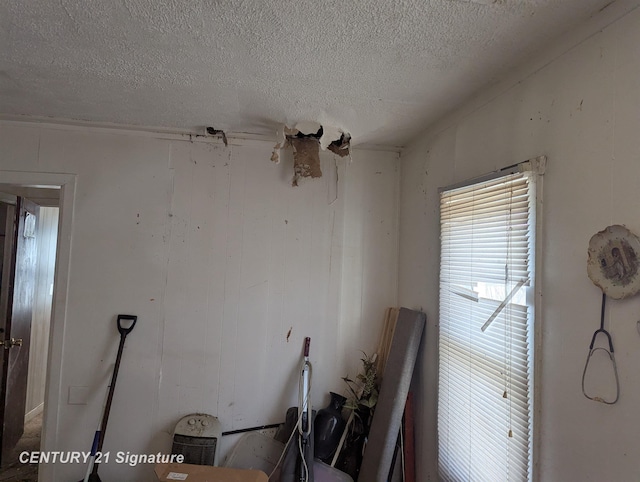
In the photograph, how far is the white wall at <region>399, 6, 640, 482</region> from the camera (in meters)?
0.92

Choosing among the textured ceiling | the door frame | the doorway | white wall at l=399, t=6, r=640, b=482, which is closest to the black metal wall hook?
white wall at l=399, t=6, r=640, b=482

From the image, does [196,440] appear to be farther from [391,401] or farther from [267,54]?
[267,54]

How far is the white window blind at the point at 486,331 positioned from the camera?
1.25 meters

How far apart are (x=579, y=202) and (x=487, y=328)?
0.63m

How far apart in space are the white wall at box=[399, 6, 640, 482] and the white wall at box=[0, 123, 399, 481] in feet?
3.89

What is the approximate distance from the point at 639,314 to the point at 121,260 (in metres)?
2.48

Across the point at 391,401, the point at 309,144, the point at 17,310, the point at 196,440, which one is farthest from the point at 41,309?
the point at 391,401

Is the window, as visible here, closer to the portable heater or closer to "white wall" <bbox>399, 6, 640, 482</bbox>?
"white wall" <bbox>399, 6, 640, 482</bbox>

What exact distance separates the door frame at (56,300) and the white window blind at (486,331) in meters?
2.27

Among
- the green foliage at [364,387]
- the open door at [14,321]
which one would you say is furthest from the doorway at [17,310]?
the green foliage at [364,387]

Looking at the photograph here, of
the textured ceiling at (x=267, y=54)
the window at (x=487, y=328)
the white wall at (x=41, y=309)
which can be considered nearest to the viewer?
the textured ceiling at (x=267, y=54)

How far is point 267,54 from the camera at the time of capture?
1335 millimetres

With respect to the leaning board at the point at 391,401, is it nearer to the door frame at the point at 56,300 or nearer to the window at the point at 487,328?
the window at the point at 487,328

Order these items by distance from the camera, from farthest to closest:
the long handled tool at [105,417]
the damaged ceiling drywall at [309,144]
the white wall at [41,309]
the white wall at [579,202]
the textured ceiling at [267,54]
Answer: the white wall at [41,309] < the damaged ceiling drywall at [309,144] < the long handled tool at [105,417] < the textured ceiling at [267,54] < the white wall at [579,202]
